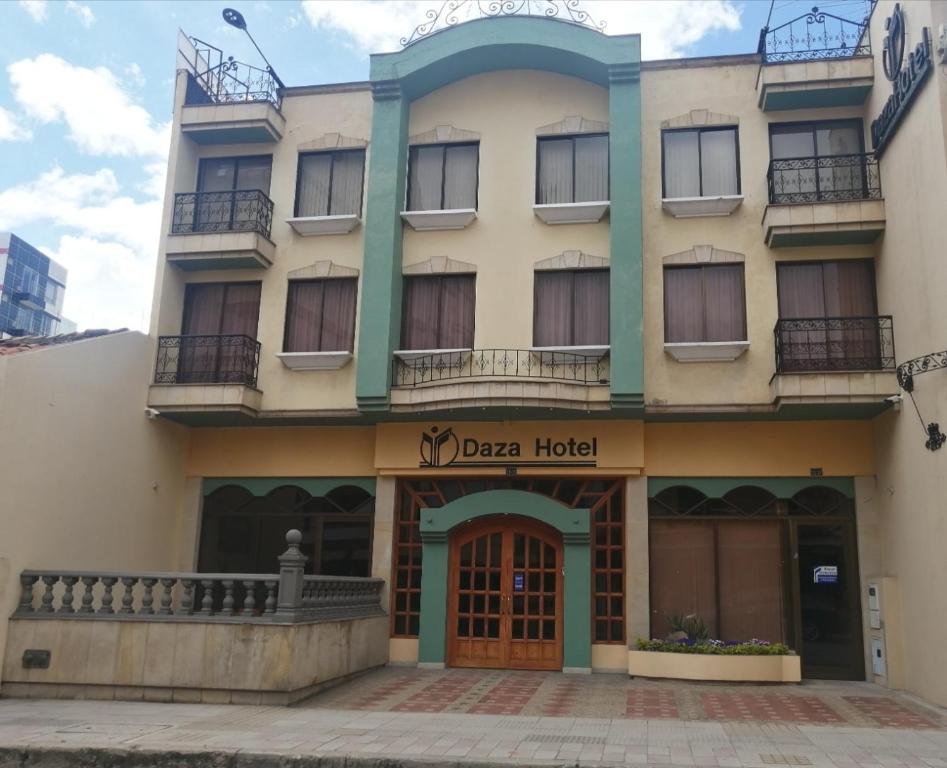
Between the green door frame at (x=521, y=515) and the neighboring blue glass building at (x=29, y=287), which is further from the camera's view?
the neighboring blue glass building at (x=29, y=287)

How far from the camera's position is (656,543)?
51.8 ft

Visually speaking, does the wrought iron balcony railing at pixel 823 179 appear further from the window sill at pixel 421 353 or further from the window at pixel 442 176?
the window sill at pixel 421 353

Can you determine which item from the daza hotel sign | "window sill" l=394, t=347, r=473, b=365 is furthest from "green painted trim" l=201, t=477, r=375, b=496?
the daza hotel sign

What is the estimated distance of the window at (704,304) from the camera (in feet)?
51.5

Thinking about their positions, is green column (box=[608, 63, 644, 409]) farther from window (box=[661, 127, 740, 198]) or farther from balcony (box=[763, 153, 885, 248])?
balcony (box=[763, 153, 885, 248])

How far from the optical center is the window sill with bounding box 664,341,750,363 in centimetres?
1520

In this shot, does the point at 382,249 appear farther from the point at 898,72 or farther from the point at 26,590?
the point at 898,72

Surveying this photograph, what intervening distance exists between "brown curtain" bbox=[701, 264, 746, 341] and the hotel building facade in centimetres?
6

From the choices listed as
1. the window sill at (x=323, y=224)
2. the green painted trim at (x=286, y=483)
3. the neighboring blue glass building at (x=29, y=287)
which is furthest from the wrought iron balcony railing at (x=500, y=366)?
the neighboring blue glass building at (x=29, y=287)

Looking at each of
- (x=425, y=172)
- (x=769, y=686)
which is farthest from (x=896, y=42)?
(x=769, y=686)

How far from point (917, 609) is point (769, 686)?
253 centimetres

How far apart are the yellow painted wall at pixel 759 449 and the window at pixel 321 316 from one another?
6.00m

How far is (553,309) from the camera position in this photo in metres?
16.2

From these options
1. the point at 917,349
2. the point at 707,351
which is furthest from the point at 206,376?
the point at 917,349
